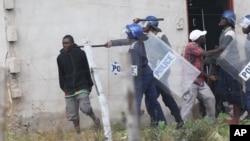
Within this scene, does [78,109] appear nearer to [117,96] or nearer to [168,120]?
[117,96]

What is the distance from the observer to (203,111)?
12.1m

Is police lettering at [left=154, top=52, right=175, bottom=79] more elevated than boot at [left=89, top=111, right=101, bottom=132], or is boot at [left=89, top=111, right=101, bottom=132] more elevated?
police lettering at [left=154, top=52, right=175, bottom=79]

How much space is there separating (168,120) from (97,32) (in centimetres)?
181

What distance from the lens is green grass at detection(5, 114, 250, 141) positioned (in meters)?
9.97

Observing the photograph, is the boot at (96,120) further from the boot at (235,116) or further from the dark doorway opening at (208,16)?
the dark doorway opening at (208,16)

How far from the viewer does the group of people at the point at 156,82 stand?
11.2 meters

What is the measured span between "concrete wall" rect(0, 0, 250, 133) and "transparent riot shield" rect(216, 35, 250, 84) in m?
1.68

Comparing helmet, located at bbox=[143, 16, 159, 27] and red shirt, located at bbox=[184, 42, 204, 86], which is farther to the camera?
helmet, located at bbox=[143, 16, 159, 27]

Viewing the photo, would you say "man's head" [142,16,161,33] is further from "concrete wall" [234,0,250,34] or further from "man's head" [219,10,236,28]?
"concrete wall" [234,0,250,34]

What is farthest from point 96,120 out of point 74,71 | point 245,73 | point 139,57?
point 245,73

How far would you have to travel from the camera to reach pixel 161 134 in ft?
32.8

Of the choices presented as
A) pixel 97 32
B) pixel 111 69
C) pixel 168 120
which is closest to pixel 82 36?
pixel 97 32

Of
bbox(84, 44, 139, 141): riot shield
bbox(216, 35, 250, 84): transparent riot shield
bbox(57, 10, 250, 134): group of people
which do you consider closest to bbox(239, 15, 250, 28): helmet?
bbox(57, 10, 250, 134): group of people

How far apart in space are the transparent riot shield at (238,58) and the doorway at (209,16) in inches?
88.0
